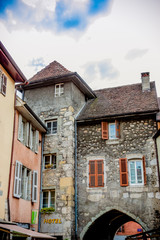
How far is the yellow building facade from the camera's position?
38.0 feet

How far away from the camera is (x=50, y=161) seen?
15820 mm

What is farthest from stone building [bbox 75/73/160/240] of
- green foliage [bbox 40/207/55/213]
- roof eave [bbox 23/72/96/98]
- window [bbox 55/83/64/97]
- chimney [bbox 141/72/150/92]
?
window [bbox 55/83/64/97]

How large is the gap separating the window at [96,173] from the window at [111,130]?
1.38 meters

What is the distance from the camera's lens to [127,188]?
47.0ft

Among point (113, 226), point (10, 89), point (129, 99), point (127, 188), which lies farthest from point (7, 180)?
point (113, 226)

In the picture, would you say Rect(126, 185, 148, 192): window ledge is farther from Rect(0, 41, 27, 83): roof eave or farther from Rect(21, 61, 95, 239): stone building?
Rect(0, 41, 27, 83): roof eave

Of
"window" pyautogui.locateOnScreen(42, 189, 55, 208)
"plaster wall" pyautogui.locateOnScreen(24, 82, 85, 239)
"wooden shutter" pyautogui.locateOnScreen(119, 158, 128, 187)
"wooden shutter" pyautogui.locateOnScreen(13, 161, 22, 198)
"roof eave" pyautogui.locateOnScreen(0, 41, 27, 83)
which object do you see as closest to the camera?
"roof eave" pyautogui.locateOnScreen(0, 41, 27, 83)

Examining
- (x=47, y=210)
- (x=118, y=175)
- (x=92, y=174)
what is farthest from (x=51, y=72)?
(x=47, y=210)

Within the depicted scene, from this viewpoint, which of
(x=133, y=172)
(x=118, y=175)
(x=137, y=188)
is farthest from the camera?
(x=118, y=175)

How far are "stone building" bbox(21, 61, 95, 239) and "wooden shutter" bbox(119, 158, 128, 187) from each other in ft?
7.87

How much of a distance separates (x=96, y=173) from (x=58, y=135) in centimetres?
281

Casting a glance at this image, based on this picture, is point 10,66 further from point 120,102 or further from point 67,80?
point 120,102

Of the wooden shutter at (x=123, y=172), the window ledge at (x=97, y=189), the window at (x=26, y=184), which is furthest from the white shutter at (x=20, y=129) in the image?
the wooden shutter at (x=123, y=172)

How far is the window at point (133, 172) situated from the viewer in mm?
14312
